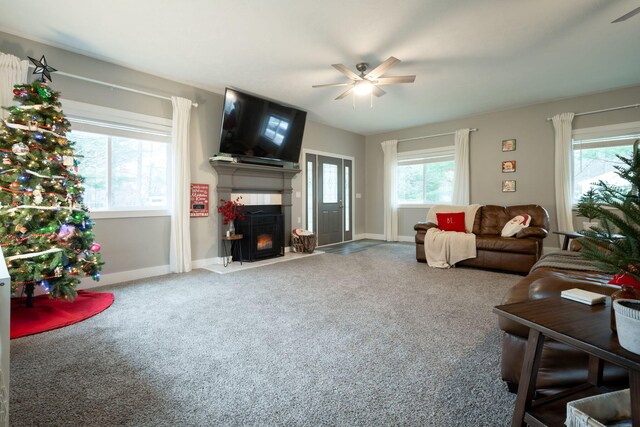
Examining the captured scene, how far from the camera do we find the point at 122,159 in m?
3.76

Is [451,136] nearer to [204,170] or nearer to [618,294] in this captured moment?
[204,170]

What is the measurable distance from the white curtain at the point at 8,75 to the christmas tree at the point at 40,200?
257mm

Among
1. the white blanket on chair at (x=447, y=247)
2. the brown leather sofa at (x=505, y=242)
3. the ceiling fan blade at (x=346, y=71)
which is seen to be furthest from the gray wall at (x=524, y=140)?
the ceiling fan blade at (x=346, y=71)

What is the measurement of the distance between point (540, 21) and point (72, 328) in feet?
16.4

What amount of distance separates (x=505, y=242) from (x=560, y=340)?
3756 mm

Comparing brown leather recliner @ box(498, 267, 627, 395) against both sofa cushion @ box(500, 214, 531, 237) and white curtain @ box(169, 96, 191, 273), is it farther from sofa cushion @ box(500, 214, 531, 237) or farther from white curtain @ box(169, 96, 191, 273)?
white curtain @ box(169, 96, 191, 273)

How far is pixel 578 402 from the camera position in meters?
0.86

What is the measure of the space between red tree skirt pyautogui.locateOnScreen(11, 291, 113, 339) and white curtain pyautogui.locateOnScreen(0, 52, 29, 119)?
1.87 metres

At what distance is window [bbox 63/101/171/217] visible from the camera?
11.4 ft

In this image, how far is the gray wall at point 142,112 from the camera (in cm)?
327

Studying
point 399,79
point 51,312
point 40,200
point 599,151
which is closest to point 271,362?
point 51,312

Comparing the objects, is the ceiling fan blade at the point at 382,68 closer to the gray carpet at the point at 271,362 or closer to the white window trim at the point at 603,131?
the gray carpet at the point at 271,362

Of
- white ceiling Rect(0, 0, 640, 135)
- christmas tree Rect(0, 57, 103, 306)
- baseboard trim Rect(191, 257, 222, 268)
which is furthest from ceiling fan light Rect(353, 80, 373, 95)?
baseboard trim Rect(191, 257, 222, 268)

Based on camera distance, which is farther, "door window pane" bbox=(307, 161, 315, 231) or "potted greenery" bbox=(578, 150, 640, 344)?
"door window pane" bbox=(307, 161, 315, 231)
